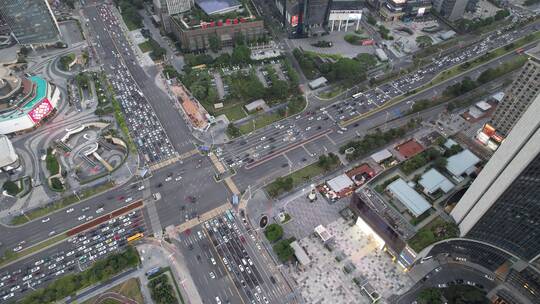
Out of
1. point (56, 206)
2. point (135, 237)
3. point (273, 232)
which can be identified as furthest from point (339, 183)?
point (56, 206)

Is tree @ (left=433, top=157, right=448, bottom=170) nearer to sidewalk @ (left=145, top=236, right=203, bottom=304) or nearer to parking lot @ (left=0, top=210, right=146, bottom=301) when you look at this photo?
sidewalk @ (left=145, top=236, right=203, bottom=304)

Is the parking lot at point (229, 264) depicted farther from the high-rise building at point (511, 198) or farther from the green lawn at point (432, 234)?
the high-rise building at point (511, 198)

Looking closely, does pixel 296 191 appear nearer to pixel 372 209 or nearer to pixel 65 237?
pixel 372 209

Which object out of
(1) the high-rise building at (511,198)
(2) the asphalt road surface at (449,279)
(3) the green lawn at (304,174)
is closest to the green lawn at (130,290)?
(3) the green lawn at (304,174)

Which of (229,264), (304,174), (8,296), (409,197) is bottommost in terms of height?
(8,296)

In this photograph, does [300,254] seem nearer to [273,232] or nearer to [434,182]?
[273,232]

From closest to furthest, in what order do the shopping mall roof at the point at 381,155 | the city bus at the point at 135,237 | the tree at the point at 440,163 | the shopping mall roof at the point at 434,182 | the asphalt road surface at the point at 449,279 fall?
1. the asphalt road surface at the point at 449,279
2. the shopping mall roof at the point at 434,182
3. the city bus at the point at 135,237
4. the tree at the point at 440,163
5. the shopping mall roof at the point at 381,155

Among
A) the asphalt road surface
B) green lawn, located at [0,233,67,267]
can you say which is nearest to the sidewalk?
green lawn, located at [0,233,67,267]
